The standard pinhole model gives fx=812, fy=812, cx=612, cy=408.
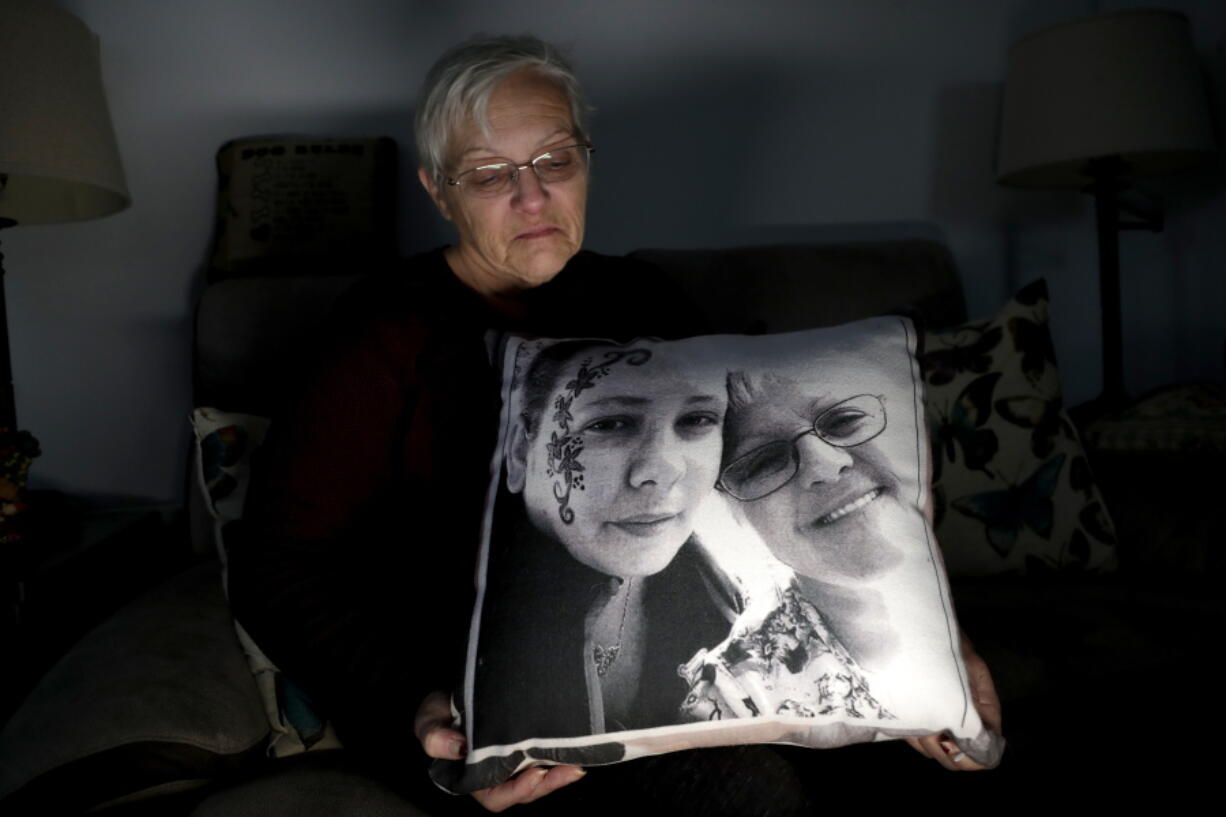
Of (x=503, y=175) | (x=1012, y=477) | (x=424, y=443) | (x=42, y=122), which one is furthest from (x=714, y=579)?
(x=42, y=122)

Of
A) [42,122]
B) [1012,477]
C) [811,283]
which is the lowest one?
[1012,477]

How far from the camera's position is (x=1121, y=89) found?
1572 mm

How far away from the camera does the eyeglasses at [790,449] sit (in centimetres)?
62

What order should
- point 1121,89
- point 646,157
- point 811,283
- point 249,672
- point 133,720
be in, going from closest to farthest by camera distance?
point 133,720 < point 249,672 < point 811,283 < point 1121,89 < point 646,157

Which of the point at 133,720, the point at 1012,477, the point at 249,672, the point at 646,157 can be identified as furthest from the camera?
the point at 646,157

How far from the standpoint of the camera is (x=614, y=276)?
3.74 ft

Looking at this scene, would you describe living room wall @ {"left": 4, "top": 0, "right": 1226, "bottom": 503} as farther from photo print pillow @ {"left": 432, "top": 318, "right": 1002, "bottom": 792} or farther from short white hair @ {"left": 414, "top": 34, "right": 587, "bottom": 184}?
photo print pillow @ {"left": 432, "top": 318, "right": 1002, "bottom": 792}

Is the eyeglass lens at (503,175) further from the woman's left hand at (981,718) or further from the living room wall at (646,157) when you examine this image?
the living room wall at (646,157)

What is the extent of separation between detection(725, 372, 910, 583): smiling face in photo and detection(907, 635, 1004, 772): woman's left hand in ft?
0.46

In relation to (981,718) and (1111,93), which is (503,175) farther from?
(1111,93)

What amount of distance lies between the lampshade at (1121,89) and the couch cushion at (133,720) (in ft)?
5.57

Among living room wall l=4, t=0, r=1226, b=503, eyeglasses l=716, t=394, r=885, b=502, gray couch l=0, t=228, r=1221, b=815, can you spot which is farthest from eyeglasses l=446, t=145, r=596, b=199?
living room wall l=4, t=0, r=1226, b=503

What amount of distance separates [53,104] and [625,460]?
121 cm

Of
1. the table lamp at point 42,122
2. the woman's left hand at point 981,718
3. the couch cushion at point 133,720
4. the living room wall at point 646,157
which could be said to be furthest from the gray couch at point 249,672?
the living room wall at point 646,157
